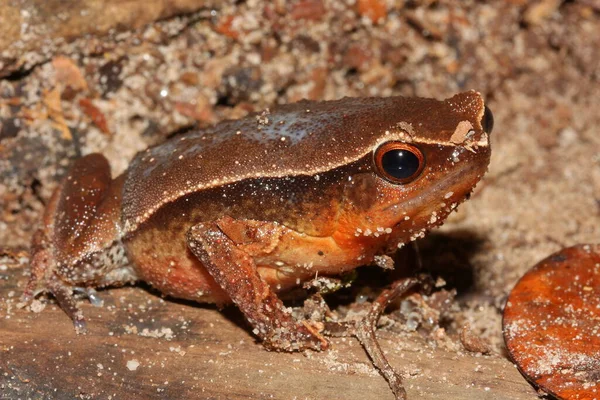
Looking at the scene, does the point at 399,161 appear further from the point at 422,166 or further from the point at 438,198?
the point at 438,198

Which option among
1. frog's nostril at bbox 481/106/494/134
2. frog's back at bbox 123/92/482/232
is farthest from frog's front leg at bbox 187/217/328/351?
frog's nostril at bbox 481/106/494/134

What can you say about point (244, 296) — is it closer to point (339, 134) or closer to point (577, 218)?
point (339, 134)

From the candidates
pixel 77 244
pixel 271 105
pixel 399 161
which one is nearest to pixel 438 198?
pixel 399 161

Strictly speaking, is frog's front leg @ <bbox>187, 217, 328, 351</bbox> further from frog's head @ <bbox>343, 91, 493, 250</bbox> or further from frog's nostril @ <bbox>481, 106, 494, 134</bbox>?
frog's nostril @ <bbox>481, 106, 494, 134</bbox>

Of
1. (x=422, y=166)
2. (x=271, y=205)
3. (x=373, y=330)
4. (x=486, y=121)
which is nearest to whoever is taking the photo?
(x=422, y=166)

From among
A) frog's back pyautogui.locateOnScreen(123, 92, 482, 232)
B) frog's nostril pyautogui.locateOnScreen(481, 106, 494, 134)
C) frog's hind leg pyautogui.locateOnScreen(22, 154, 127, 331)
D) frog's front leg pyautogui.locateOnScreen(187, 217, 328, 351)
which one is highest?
frog's nostril pyautogui.locateOnScreen(481, 106, 494, 134)

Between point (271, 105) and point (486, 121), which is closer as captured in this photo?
point (486, 121)
